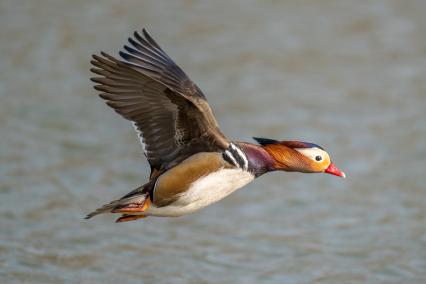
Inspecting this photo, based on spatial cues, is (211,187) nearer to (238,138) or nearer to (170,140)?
(170,140)

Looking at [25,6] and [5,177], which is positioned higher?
[25,6]

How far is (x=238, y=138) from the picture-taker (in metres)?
9.48

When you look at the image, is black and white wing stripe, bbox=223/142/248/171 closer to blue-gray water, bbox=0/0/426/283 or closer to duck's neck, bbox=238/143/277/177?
duck's neck, bbox=238/143/277/177

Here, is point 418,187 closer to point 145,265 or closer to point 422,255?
point 422,255

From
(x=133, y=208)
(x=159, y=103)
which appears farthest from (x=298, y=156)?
(x=133, y=208)

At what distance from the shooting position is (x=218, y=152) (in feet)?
19.7

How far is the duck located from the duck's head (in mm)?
58

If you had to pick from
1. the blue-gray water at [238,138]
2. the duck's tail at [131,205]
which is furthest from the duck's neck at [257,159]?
the blue-gray water at [238,138]

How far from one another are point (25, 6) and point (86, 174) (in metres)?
3.68

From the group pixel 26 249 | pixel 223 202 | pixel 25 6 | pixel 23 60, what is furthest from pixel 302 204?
pixel 25 6

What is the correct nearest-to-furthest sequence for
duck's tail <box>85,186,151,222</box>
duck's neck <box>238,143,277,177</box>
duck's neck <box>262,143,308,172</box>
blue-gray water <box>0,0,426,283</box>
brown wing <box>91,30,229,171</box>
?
brown wing <box>91,30,229,171</box> → duck's tail <box>85,186,151,222</box> → duck's neck <box>238,143,277,177</box> → duck's neck <box>262,143,308,172</box> → blue-gray water <box>0,0,426,283</box>

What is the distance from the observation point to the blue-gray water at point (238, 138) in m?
7.70

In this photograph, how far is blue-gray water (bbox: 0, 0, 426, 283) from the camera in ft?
25.2

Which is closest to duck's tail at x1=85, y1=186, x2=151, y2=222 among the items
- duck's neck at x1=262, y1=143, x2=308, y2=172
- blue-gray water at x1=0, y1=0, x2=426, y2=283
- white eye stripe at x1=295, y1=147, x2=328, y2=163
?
duck's neck at x1=262, y1=143, x2=308, y2=172
